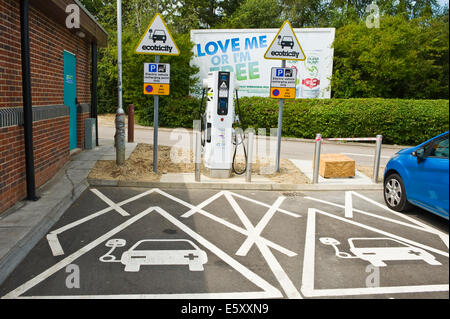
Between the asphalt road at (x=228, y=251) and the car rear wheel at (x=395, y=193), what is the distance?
0.53 ft

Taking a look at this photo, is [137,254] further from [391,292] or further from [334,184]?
[334,184]

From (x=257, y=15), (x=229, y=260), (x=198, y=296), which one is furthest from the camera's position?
(x=257, y=15)

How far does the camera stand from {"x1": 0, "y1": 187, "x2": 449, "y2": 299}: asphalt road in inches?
143

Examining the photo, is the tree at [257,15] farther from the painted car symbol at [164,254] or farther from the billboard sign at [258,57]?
the painted car symbol at [164,254]

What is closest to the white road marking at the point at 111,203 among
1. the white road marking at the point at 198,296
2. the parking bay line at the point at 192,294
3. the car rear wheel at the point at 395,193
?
the parking bay line at the point at 192,294

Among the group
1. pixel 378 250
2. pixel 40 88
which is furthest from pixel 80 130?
pixel 378 250

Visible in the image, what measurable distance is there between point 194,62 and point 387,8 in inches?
559

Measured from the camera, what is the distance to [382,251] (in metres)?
4.67

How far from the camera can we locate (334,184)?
27.4 ft

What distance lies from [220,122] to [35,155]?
362cm

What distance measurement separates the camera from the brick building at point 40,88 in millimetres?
5848

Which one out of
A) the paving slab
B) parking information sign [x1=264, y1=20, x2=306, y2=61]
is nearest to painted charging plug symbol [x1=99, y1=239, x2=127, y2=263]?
the paving slab

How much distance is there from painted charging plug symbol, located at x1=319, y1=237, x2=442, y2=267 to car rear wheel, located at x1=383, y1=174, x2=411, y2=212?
109cm

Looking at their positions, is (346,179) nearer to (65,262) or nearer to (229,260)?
(229,260)
